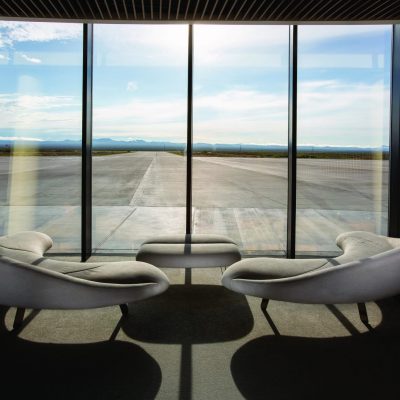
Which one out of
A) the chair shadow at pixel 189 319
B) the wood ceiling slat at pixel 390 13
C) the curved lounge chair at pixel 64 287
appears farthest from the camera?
the wood ceiling slat at pixel 390 13

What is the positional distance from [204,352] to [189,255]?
3.77 ft

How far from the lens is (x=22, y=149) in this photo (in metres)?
5.18

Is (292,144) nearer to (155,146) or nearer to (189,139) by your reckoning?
(189,139)

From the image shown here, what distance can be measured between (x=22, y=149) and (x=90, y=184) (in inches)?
34.2

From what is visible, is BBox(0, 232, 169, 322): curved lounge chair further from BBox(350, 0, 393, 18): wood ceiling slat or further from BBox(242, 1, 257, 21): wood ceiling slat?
BBox(350, 0, 393, 18): wood ceiling slat

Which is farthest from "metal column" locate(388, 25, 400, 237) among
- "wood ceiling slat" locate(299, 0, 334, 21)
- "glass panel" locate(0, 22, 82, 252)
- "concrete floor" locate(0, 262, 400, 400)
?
"glass panel" locate(0, 22, 82, 252)

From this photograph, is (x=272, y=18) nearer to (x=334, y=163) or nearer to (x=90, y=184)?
(x=334, y=163)

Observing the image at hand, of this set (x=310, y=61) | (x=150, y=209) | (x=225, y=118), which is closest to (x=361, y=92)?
(x=310, y=61)

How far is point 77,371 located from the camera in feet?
8.11

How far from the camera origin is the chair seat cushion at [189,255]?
3.76m

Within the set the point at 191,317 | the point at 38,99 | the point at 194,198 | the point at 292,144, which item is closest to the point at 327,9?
the point at 292,144

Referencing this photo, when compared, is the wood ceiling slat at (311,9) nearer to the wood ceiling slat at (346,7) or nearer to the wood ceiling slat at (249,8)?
the wood ceiling slat at (346,7)

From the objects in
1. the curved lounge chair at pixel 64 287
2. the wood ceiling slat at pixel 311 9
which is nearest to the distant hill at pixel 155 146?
the wood ceiling slat at pixel 311 9

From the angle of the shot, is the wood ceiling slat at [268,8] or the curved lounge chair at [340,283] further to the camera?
the wood ceiling slat at [268,8]
